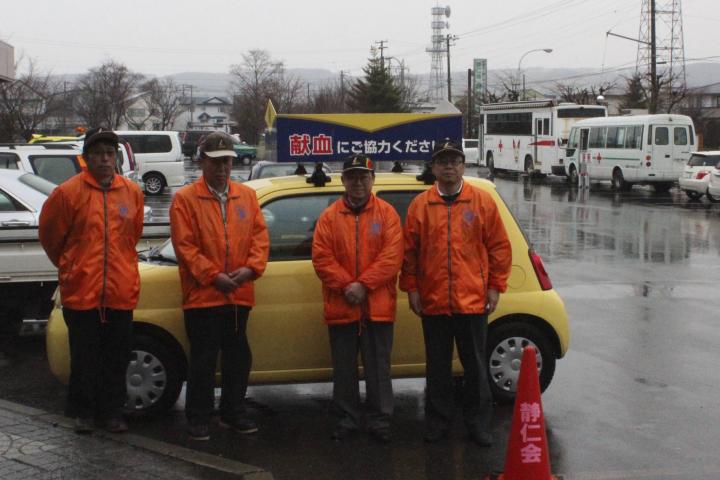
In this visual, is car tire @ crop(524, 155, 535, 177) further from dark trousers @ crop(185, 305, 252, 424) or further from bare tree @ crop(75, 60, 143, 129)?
dark trousers @ crop(185, 305, 252, 424)

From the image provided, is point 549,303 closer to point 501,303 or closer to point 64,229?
point 501,303

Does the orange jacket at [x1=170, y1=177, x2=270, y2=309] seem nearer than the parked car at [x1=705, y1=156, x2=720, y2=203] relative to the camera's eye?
Yes

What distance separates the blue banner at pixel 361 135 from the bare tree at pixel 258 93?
6348cm

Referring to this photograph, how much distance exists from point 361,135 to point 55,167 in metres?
12.2

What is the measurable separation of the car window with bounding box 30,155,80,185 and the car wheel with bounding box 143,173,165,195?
1475 centimetres

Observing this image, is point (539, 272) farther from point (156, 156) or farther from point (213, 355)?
point (156, 156)

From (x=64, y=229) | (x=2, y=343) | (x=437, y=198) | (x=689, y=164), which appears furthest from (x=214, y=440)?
(x=689, y=164)

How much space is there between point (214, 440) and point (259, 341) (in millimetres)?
726

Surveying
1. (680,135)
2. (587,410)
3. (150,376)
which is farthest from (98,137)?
(680,135)

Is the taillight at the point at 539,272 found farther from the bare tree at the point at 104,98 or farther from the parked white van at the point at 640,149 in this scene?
the bare tree at the point at 104,98

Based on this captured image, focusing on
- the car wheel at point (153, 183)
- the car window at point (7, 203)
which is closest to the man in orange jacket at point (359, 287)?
the car window at point (7, 203)

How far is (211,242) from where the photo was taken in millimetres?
5863

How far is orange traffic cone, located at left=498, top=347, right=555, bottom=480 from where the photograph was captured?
198 inches

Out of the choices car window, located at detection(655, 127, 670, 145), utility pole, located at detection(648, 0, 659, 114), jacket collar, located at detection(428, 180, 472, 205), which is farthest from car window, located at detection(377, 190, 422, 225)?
utility pole, located at detection(648, 0, 659, 114)
